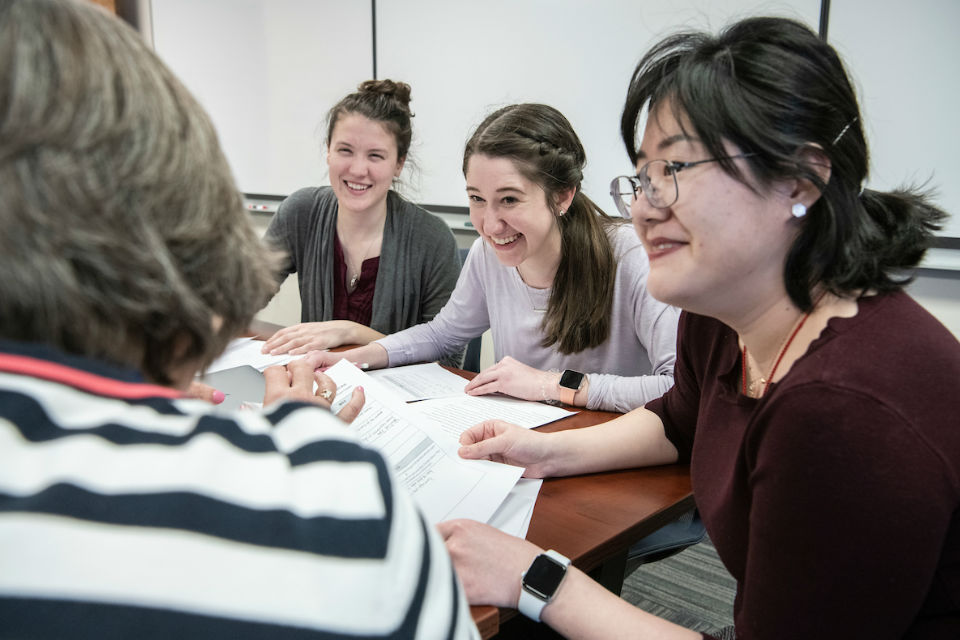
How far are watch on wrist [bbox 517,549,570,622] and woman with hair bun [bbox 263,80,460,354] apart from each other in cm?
138

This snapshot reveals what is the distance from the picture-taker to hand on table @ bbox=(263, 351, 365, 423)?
1.03 metres

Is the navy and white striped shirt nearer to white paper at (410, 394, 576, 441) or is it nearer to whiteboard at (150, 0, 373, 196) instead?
white paper at (410, 394, 576, 441)

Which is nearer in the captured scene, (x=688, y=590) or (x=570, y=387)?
(x=570, y=387)

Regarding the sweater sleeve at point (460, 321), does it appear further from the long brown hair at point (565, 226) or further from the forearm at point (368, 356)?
the long brown hair at point (565, 226)

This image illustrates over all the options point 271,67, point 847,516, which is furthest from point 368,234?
point 271,67

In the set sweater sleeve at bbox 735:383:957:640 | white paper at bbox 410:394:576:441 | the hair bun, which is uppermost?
the hair bun

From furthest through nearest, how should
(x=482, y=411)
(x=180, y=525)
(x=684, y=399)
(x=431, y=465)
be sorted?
(x=482, y=411) → (x=684, y=399) → (x=431, y=465) → (x=180, y=525)

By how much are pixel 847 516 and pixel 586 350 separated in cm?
100

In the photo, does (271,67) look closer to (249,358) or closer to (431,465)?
(249,358)

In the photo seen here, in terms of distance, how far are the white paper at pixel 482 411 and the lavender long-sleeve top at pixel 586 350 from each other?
12 centimetres

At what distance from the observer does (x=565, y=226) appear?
1.67 m

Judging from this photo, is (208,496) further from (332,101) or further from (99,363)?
(332,101)

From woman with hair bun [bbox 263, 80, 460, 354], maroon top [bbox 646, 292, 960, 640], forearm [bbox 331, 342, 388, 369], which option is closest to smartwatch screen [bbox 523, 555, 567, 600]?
maroon top [bbox 646, 292, 960, 640]

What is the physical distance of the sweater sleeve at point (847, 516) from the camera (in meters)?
0.63
